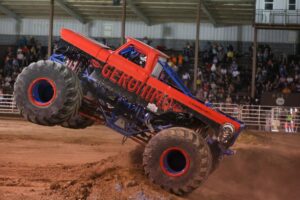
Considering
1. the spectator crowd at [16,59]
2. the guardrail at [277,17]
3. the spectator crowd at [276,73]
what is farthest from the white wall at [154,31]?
the guardrail at [277,17]

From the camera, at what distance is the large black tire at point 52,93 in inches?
265

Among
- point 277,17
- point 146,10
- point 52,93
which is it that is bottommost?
point 52,93

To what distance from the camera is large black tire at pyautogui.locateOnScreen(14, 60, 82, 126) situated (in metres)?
A: 6.73

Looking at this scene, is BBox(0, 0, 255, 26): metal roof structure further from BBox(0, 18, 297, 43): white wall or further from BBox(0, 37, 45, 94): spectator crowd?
BBox(0, 37, 45, 94): spectator crowd

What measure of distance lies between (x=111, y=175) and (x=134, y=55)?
6.19 feet

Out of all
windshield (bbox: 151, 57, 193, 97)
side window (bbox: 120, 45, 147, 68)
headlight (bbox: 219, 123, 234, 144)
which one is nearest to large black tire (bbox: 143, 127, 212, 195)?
headlight (bbox: 219, 123, 234, 144)

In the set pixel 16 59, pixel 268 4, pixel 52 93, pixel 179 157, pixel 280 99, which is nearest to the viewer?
pixel 179 157

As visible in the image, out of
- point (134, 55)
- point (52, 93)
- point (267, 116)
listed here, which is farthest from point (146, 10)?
point (52, 93)

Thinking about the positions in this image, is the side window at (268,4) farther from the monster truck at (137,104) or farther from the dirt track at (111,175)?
the monster truck at (137,104)

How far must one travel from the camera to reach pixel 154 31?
1204 inches

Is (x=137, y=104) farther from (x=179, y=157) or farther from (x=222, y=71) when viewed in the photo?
(x=222, y=71)

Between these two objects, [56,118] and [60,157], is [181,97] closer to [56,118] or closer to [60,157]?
[56,118]

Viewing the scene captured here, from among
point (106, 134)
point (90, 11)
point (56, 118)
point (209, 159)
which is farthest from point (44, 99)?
point (90, 11)

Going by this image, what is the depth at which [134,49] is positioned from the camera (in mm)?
7164
